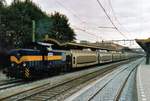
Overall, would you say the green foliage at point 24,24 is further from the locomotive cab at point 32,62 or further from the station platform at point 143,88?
the station platform at point 143,88

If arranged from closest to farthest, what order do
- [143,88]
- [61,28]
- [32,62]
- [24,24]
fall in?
[143,88]
[32,62]
[24,24]
[61,28]

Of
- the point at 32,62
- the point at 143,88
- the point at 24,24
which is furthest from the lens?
the point at 24,24

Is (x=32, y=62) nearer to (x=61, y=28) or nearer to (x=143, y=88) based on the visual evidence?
(x=143, y=88)

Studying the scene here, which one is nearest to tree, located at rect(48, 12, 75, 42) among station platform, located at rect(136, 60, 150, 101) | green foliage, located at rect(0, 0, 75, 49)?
green foliage, located at rect(0, 0, 75, 49)

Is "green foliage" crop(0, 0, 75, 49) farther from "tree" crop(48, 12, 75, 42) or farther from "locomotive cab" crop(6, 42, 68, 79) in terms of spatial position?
"locomotive cab" crop(6, 42, 68, 79)

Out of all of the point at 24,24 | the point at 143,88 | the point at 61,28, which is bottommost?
the point at 143,88

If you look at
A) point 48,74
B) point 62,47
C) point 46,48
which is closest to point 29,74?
point 46,48

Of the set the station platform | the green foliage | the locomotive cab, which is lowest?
the station platform

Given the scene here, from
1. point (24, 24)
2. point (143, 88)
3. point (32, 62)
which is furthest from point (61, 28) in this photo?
point (143, 88)

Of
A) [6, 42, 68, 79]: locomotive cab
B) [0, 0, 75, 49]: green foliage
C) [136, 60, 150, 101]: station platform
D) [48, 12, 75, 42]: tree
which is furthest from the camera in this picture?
[48, 12, 75, 42]: tree

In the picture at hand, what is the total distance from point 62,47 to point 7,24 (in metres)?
15.3

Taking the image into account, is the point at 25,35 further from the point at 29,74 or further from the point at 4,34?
the point at 29,74

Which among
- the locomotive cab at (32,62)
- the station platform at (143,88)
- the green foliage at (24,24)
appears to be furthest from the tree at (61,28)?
the station platform at (143,88)

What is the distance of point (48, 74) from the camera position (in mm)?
33594
